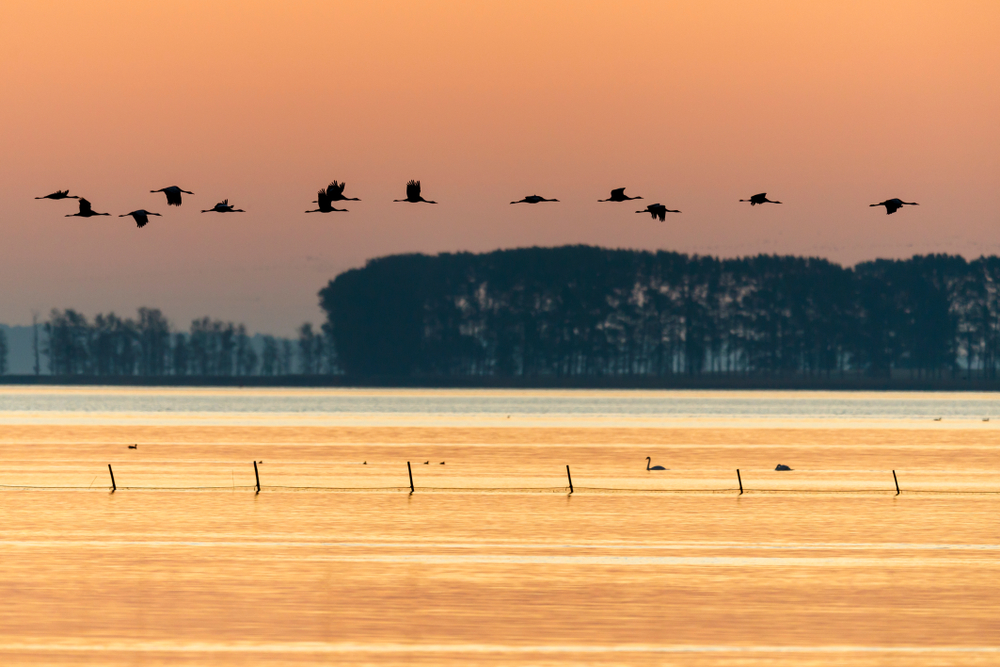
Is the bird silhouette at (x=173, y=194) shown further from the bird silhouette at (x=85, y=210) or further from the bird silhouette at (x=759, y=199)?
the bird silhouette at (x=759, y=199)

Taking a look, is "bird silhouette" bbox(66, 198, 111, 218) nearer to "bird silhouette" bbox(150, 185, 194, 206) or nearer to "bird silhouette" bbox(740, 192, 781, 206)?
"bird silhouette" bbox(150, 185, 194, 206)

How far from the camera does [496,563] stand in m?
32.2

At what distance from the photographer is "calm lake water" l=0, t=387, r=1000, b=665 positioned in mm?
22484

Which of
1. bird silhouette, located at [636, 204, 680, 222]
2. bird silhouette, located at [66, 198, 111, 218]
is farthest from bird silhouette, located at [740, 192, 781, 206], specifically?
bird silhouette, located at [66, 198, 111, 218]

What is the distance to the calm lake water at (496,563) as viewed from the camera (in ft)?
73.8

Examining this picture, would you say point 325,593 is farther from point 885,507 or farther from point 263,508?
point 885,507

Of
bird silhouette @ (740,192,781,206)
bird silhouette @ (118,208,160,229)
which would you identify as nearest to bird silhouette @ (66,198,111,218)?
bird silhouette @ (118,208,160,229)

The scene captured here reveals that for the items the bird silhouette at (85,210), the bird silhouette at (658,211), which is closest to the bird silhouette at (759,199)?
the bird silhouette at (658,211)

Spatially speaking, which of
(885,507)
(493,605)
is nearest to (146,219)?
(493,605)

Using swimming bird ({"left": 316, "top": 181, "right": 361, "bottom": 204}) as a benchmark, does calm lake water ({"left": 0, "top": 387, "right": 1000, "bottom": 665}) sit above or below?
below

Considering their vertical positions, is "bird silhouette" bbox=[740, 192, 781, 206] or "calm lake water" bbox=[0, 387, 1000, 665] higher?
"bird silhouette" bbox=[740, 192, 781, 206]

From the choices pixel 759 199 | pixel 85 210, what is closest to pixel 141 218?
pixel 85 210

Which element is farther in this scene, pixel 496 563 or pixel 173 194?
pixel 496 563

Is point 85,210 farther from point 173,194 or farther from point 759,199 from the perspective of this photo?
point 759,199
